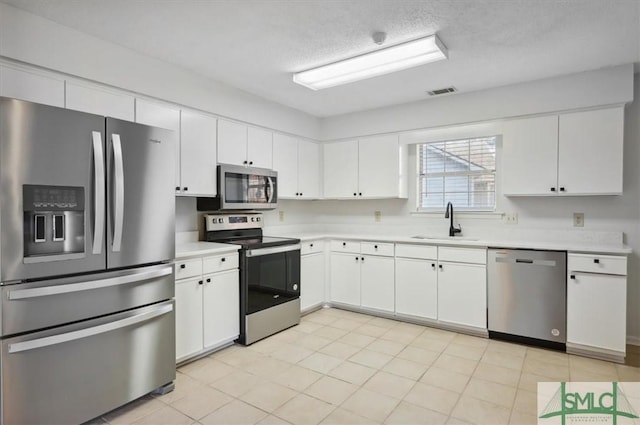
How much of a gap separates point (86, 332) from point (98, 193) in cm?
78

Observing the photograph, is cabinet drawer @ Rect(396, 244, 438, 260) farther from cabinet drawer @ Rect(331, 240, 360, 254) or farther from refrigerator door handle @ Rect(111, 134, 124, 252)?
refrigerator door handle @ Rect(111, 134, 124, 252)

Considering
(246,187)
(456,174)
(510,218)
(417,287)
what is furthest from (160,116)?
(510,218)

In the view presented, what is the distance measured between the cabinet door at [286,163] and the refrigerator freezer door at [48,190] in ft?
7.38

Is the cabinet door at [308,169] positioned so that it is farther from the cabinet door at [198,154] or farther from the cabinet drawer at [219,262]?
the cabinet drawer at [219,262]

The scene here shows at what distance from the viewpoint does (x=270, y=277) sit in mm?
3494

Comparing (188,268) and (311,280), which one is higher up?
(188,268)

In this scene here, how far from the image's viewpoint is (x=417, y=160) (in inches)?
173

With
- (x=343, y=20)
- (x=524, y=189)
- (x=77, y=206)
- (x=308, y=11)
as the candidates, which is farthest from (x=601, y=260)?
(x=77, y=206)

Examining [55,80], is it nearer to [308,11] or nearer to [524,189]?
[308,11]

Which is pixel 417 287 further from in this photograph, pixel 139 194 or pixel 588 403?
pixel 139 194

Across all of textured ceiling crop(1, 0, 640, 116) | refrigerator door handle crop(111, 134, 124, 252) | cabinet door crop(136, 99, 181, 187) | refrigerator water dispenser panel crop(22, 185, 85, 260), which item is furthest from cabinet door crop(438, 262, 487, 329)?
refrigerator water dispenser panel crop(22, 185, 85, 260)

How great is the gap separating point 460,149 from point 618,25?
1.86 meters

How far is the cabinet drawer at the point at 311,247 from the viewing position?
13.2 feet

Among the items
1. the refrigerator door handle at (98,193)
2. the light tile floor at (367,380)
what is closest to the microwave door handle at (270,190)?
the light tile floor at (367,380)
